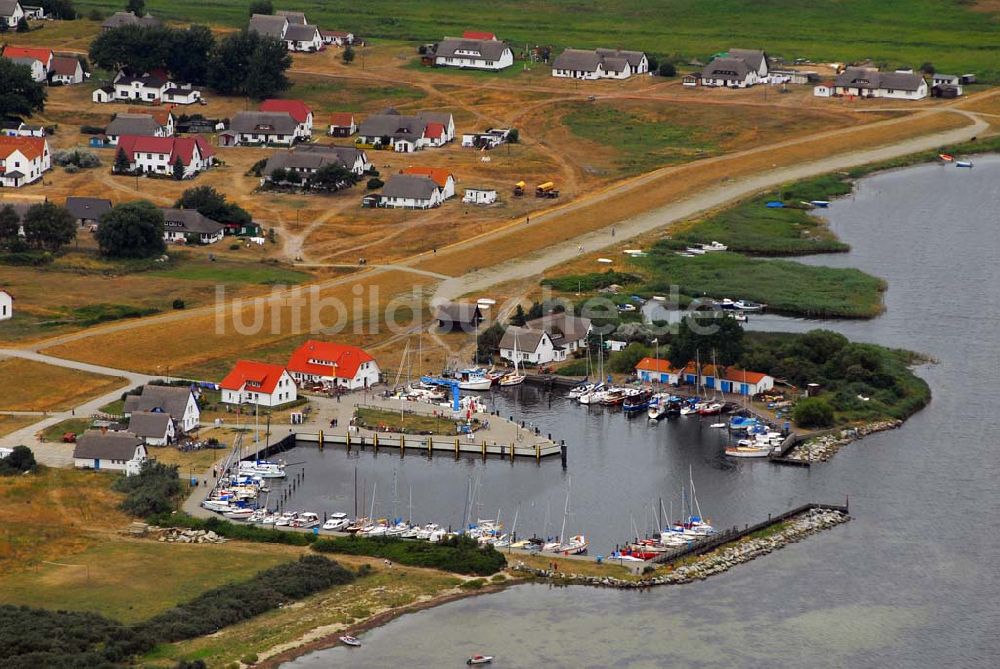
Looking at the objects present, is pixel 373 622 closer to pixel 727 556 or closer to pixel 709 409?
pixel 727 556

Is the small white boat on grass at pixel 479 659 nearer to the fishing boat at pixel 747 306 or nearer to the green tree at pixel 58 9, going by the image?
the fishing boat at pixel 747 306

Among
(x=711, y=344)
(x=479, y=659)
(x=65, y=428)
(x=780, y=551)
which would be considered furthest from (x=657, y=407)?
(x=479, y=659)

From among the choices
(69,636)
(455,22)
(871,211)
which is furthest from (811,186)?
(69,636)

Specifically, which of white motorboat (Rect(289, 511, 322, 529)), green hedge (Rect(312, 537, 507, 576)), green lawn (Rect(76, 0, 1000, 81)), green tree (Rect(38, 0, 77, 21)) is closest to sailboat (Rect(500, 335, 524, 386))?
white motorboat (Rect(289, 511, 322, 529))

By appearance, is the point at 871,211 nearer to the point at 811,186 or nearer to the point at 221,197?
the point at 811,186

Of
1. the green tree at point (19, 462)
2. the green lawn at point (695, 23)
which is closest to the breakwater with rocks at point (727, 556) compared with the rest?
the green tree at point (19, 462)

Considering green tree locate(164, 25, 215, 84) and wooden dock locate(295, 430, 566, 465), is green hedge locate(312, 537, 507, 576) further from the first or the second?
green tree locate(164, 25, 215, 84)

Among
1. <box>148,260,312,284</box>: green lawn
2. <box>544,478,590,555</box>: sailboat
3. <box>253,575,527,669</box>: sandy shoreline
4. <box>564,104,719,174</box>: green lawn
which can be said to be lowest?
<box>253,575,527,669</box>: sandy shoreline
